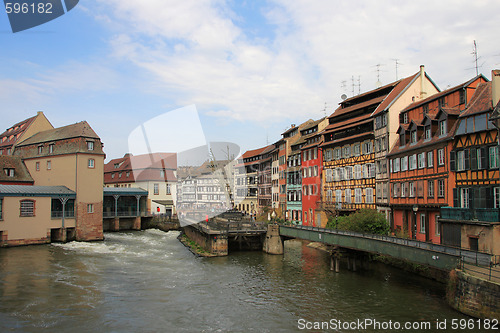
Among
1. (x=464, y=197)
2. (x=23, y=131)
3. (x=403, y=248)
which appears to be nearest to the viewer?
(x=403, y=248)

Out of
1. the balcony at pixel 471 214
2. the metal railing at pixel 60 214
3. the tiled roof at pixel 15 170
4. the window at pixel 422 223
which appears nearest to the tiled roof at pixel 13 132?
the tiled roof at pixel 15 170

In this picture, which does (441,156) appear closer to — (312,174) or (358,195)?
(358,195)

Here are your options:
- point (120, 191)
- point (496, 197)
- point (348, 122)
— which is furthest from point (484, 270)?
point (120, 191)

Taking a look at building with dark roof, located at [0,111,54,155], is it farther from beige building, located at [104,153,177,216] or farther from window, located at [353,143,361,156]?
window, located at [353,143,361,156]

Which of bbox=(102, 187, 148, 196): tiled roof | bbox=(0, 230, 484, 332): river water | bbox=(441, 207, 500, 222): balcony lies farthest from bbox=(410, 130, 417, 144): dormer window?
bbox=(102, 187, 148, 196): tiled roof

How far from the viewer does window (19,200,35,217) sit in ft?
134

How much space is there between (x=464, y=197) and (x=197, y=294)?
17.3 m

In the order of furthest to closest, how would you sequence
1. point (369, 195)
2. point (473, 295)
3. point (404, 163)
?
point (369, 195)
point (404, 163)
point (473, 295)

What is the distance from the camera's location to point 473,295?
57.1 ft

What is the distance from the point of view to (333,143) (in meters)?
44.4

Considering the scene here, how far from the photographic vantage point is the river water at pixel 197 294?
1911 cm

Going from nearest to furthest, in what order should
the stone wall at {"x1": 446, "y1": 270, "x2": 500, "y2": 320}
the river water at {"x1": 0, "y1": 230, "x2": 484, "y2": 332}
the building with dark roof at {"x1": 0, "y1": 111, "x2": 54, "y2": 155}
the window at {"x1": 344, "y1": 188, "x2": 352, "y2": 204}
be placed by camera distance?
1. the stone wall at {"x1": 446, "y1": 270, "x2": 500, "y2": 320}
2. the river water at {"x1": 0, "y1": 230, "x2": 484, "y2": 332}
3. the window at {"x1": 344, "y1": 188, "x2": 352, "y2": 204}
4. the building with dark roof at {"x1": 0, "y1": 111, "x2": 54, "y2": 155}

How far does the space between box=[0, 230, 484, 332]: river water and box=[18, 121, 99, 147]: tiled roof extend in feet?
51.8

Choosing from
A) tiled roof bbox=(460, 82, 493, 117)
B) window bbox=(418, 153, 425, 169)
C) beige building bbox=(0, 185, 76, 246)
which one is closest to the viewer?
tiled roof bbox=(460, 82, 493, 117)
